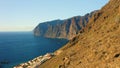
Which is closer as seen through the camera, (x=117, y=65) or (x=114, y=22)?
(x=117, y=65)

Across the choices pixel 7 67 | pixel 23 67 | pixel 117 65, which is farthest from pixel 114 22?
pixel 7 67

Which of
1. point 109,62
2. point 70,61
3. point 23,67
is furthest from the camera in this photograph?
point 23,67

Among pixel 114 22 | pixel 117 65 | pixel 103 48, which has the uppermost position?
pixel 114 22

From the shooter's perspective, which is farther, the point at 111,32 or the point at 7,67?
the point at 7,67

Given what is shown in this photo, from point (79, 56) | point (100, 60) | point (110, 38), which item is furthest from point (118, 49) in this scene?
point (79, 56)

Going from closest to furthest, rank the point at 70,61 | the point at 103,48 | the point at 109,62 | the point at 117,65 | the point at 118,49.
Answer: the point at 117,65
the point at 109,62
the point at 118,49
the point at 103,48
the point at 70,61

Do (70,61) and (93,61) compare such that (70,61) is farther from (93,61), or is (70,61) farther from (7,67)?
(7,67)

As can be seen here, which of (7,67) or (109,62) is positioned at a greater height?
(7,67)

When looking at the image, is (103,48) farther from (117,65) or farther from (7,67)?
(7,67)

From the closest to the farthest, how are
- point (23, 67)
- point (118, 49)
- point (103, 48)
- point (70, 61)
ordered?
1. point (118, 49)
2. point (103, 48)
3. point (70, 61)
4. point (23, 67)
